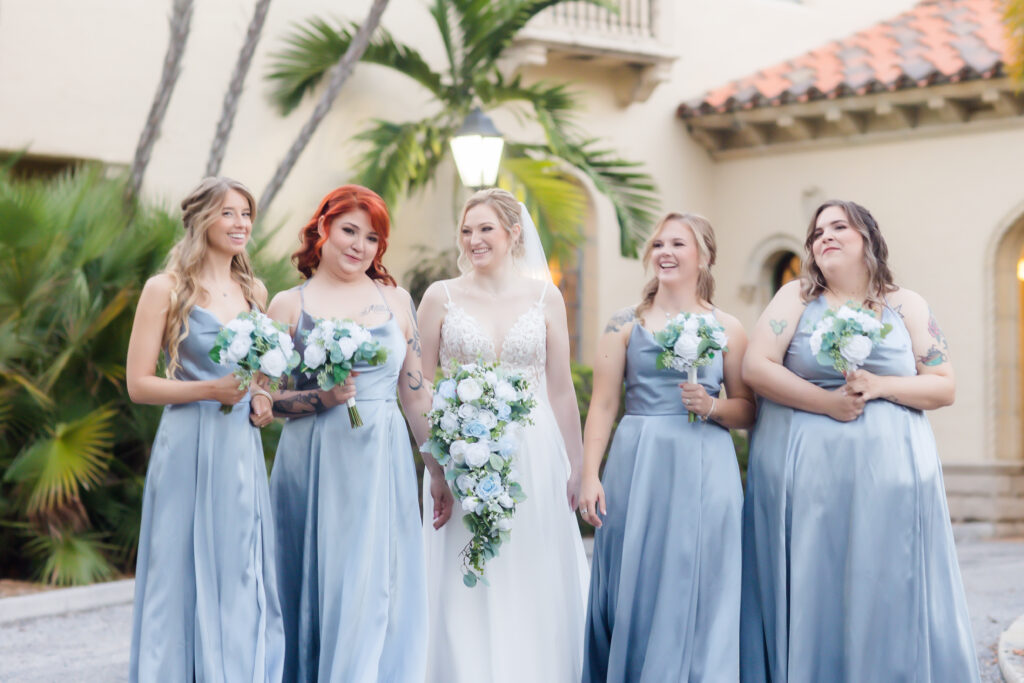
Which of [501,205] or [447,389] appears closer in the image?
[447,389]

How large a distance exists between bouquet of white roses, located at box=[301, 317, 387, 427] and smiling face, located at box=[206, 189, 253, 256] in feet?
1.63

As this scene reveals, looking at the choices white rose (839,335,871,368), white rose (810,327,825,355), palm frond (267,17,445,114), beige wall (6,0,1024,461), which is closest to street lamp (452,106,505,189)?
beige wall (6,0,1024,461)

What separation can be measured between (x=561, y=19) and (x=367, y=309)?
9086mm

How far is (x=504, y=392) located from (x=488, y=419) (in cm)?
12

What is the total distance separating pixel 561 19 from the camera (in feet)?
43.6

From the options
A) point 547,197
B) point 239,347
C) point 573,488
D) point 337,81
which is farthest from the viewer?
point 547,197

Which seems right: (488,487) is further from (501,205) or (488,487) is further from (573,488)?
(501,205)

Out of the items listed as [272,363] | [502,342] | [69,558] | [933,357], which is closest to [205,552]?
[272,363]

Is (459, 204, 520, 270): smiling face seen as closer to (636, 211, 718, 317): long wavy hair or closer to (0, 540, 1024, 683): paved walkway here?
(636, 211, 718, 317): long wavy hair

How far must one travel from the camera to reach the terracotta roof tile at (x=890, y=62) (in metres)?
12.7

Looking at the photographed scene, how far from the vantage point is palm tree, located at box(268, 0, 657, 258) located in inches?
454

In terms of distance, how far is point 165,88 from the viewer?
984 centimetres

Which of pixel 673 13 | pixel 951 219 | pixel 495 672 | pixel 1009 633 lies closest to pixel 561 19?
pixel 673 13

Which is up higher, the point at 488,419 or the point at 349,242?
the point at 349,242
